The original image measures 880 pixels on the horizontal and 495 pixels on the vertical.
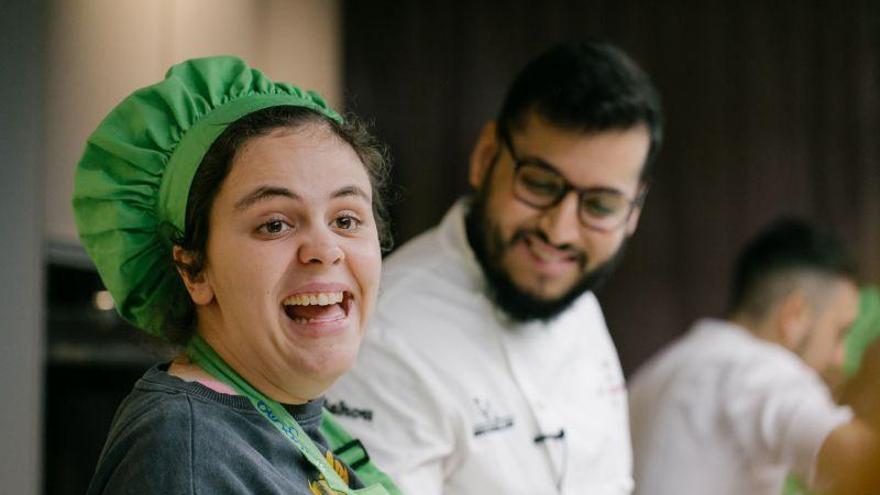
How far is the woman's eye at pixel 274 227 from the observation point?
1.04m

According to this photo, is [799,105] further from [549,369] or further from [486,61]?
[549,369]

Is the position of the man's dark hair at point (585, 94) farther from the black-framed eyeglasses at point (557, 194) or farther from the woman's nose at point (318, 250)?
the woman's nose at point (318, 250)

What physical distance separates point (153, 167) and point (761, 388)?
61.4 inches

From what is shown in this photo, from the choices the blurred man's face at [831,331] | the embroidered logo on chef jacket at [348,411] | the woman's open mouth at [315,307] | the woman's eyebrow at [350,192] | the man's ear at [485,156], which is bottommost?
the blurred man's face at [831,331]

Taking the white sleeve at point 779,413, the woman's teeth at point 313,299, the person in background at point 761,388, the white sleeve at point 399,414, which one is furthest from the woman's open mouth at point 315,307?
the white sleeve at point 779,413

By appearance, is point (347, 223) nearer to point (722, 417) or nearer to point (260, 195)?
point (260, 195)

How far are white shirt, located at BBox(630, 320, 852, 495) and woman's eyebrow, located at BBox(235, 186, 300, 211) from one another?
137 centimetres

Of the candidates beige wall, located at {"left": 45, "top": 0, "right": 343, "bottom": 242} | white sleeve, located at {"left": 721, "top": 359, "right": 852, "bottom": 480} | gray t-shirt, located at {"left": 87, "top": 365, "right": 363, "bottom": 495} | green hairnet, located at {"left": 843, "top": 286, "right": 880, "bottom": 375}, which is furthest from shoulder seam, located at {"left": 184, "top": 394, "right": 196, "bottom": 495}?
green hairnet, located at {"left": 843, "top": 286, "right": 880, "bottom": 375}

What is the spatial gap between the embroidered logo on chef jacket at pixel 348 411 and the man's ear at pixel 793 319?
4.85 feet

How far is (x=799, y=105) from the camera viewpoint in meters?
4.18

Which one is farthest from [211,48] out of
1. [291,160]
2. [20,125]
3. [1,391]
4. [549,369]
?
[291,160]

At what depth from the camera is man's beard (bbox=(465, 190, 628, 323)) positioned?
1.79 metres

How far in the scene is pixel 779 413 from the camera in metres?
2.20

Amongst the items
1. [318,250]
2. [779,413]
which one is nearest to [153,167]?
[318,250]
